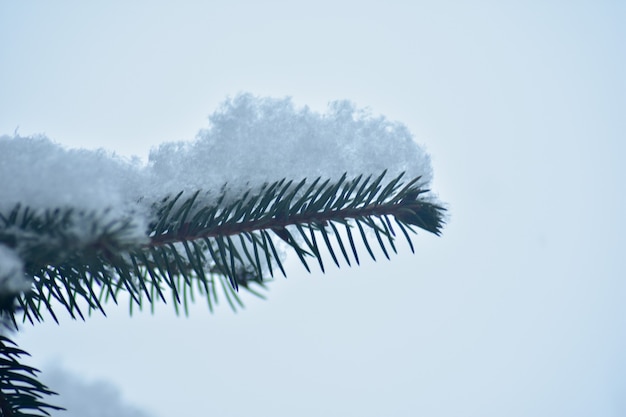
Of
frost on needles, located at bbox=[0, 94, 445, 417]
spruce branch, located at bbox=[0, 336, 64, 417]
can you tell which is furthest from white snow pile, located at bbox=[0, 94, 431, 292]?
spruce branch, located at bbox=[0, 336, 64, 417]

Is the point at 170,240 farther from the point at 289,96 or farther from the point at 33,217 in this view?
the point at 289,96

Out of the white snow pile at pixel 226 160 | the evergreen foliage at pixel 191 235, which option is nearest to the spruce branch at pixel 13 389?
the evergreen foliage at pixel 191 235

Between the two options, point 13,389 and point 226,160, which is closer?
point 13,389

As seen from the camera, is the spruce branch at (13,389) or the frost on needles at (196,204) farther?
the spruce branch at (13,389)

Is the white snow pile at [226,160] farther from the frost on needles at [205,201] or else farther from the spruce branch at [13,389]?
the spruce branch at [13,389]

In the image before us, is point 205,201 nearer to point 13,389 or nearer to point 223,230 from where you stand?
point 223,230

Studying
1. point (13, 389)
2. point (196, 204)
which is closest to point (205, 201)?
point (196, 204)

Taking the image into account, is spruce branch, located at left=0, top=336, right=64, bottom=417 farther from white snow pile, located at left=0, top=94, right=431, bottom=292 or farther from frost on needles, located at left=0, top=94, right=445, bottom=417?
white snow pile, located at left=0, top=94, right=431, bottom=292

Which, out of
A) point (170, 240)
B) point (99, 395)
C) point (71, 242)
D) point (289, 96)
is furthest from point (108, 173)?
point (99, 395)
